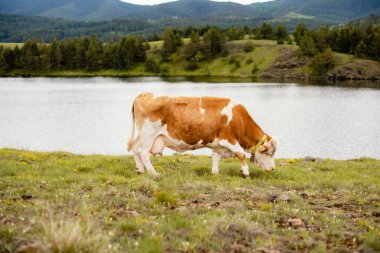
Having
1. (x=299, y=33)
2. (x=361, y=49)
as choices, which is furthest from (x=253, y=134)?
(x=299, y=33)

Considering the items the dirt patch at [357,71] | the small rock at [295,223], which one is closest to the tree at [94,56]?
the dirt patch at [357,71]

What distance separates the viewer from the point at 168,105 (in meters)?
14.6

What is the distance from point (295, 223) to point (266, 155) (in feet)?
23.3

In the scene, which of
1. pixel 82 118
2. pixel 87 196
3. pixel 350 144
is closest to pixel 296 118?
pixel 350 144

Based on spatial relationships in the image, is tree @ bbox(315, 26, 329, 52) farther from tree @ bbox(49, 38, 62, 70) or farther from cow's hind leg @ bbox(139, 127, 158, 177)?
cow's hind leg @ bbox(139, 127, 158, 177)

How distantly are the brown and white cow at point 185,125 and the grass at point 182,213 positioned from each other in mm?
1102

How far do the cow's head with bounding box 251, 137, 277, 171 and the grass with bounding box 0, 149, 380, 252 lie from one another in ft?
1.58

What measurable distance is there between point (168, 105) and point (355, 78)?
144m

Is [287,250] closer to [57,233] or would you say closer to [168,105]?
[57,233]

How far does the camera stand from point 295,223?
890 centimetres

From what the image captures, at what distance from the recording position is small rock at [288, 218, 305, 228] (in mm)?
8852

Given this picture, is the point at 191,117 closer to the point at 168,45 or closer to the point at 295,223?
the point at 295,223

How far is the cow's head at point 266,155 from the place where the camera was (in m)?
15.6

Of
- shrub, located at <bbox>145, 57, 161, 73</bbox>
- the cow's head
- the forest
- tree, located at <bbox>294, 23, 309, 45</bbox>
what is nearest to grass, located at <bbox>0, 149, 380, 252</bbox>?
the cow's head
